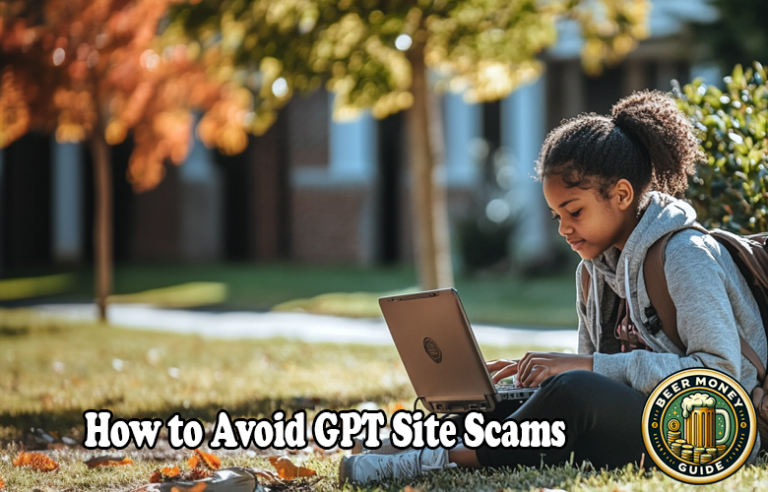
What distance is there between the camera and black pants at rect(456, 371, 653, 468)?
2902mm

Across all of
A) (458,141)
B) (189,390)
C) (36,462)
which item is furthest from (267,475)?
(458,141)

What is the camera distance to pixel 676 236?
2.95 meters

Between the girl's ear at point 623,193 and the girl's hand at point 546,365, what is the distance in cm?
50

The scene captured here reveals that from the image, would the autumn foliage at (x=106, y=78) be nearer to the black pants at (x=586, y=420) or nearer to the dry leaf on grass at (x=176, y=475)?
the dry leaf on grass at (x=176, y=475)

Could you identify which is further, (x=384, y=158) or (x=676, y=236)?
(x=384, y=158)

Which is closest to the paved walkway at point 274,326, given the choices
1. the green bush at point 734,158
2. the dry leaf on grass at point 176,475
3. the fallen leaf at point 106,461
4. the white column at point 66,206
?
the green bush at point 734,158

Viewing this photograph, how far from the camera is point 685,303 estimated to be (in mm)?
2818

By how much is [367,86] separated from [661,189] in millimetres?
5055

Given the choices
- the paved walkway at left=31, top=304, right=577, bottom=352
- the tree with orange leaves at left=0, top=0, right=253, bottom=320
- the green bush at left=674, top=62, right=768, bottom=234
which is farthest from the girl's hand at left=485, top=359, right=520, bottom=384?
the tree with orange leaves at left=0, top=0, right=253, bottom=320

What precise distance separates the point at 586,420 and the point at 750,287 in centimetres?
67

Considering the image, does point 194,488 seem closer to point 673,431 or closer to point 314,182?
point 673,431

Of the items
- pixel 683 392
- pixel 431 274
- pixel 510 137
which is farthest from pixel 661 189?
pixel 510 137

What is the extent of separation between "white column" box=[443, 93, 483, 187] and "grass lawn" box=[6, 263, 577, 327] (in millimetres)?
2280

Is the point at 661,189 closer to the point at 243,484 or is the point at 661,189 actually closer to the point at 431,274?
the point at 243,484
